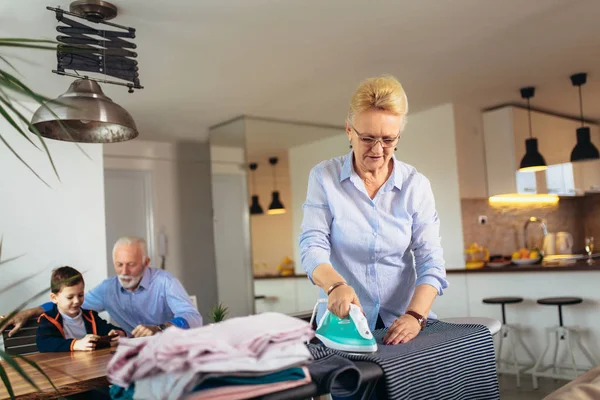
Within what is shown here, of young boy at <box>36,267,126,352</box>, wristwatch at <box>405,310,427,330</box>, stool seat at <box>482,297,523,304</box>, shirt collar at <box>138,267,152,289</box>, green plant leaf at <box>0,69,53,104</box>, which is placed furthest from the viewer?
stool seat at <box>482,297,523,304</box>

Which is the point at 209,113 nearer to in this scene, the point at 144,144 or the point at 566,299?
the point at 144,144

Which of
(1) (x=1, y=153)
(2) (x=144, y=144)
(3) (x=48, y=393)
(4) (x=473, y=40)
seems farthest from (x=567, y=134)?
(3) (x=48, y=393)

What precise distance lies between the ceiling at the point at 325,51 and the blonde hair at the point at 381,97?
172cm

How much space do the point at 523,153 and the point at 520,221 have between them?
89 centimetres

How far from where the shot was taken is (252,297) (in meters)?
5.84

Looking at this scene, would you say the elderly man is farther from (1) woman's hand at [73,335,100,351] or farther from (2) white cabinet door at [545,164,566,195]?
(2) white cabinet door at [545,164,566,195]

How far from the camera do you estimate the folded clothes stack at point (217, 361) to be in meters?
0.88

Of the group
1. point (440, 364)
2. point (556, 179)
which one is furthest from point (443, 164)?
point (440, 364)

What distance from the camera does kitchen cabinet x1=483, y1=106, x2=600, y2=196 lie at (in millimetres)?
5777

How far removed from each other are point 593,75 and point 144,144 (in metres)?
4.48

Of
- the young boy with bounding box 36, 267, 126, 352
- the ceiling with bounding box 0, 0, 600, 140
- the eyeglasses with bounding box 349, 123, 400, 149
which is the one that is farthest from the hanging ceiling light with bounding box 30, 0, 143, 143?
the eyeglasses with bounding box 349, 123, 400, 149

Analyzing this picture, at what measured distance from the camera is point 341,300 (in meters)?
1.33

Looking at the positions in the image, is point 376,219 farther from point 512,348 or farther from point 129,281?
point 512,348

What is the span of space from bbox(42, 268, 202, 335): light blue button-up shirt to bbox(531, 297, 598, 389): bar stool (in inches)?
107
